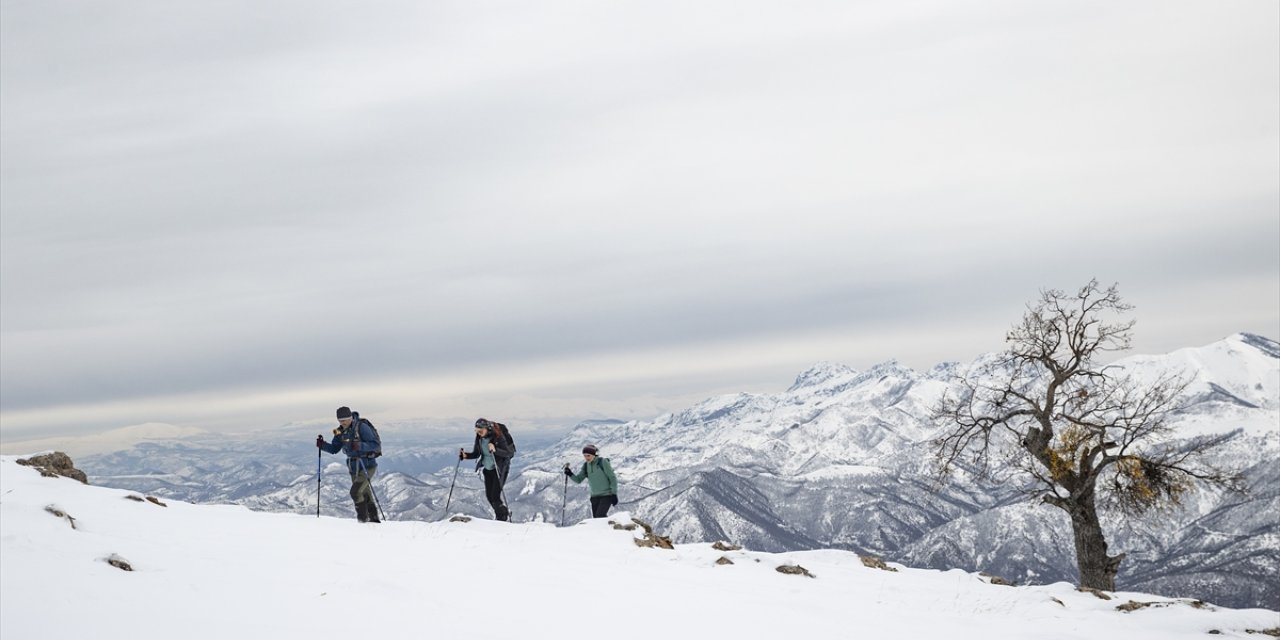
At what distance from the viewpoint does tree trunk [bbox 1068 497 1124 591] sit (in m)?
28.8

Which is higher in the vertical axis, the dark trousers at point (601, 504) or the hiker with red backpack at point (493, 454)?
the hiker with red backpack at point (493, 454)

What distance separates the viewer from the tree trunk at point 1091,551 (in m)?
28.8

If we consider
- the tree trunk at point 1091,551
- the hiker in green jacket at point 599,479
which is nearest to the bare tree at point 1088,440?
the tree trunk at point 1091,551

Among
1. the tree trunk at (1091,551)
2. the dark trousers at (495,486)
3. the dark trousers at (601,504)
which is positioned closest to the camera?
the dark trousers at (495,486)

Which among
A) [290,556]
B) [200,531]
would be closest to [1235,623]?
[290,556]

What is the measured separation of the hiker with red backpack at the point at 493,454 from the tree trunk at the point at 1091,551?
760 inches

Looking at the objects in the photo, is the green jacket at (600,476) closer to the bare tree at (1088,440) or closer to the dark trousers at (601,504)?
the dark trousers at (601,504)

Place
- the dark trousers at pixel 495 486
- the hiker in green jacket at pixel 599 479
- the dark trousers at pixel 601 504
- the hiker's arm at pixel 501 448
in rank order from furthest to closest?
the dark trousers at pixel 601 504 → the hiker in green jacket at pixel 599 479 → the dark trousers at pixel 495 486 → the hiker's arm at pixel 501 448

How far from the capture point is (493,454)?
2434cm

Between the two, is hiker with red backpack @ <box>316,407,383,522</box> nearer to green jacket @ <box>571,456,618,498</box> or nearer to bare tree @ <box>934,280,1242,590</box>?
green jacket @ <box>571,456,618,498</box>

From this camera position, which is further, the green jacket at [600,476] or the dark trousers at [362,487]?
the green jacket at [600,476]

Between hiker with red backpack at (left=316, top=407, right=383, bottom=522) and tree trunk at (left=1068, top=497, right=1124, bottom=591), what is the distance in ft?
75.3

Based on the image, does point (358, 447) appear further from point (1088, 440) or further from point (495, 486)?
point (1088, 440)

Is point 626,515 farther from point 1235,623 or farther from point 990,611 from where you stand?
point 1235,623
